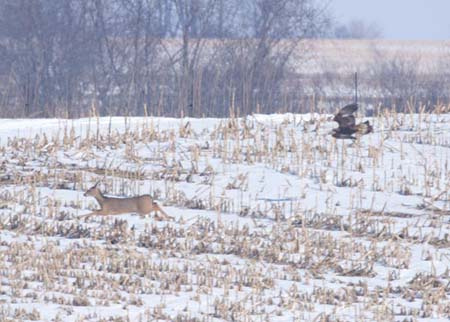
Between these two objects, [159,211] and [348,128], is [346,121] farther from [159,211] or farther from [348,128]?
[159,211]

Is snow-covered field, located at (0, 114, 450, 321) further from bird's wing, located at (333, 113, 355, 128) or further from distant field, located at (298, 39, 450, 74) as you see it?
distant field, located at (298, 39, 450, 74)

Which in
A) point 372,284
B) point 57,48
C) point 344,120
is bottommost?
point 372,284

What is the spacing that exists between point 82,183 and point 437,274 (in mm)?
5366

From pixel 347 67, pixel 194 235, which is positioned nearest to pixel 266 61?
pixel 347 67

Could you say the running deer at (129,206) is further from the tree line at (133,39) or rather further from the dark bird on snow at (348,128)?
the tree line at (133,39)

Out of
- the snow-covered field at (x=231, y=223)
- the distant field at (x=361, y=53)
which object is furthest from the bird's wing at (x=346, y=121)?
the distant field at (x=361, y=53)

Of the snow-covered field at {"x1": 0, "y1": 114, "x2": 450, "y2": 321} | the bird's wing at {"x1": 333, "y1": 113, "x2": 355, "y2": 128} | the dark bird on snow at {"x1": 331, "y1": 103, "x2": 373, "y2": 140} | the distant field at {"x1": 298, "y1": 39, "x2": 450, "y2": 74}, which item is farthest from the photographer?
the distant field at {"x1": 298, "y1": 39, "x2": 450, "y2": 74}

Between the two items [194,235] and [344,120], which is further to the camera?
[344,120]

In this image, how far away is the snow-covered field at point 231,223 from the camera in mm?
8031

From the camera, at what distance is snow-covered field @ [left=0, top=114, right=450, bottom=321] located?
8031 millimetres

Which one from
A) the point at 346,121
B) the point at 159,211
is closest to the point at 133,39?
the point at 346,121

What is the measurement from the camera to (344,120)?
16062mm

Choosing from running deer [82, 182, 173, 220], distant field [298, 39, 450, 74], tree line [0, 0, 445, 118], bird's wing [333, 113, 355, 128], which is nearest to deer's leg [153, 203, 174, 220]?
running deer [82, 182, 173, 220]

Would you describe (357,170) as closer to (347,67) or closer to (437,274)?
(437,274)
